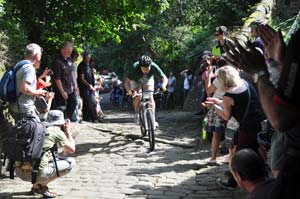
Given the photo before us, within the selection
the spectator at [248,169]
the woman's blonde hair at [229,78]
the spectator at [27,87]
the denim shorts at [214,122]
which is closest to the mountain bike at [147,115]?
the denim shorts at [214,122]

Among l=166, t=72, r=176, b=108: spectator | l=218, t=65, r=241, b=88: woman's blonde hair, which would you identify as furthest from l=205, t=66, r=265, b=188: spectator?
l=166, t=72, r=176, b=108: spectator

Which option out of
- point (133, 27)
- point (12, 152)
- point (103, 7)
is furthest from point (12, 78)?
point (133, 27)

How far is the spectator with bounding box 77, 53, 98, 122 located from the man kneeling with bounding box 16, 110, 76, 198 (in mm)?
6259

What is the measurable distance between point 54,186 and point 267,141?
3.35 meters

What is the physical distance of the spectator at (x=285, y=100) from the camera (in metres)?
2.36

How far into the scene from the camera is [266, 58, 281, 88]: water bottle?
2635 millimetres

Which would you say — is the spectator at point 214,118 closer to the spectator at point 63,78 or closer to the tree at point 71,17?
the spectator at point 63,78

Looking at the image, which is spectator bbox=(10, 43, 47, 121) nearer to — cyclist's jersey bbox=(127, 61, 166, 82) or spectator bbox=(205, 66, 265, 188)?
spectator bbox=(205, 66, 265, 188)

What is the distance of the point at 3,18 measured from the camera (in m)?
11.3

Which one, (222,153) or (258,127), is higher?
(258,127)

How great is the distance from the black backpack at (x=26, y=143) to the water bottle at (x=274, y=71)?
3728mm

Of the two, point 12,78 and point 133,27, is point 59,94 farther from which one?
point 133,27

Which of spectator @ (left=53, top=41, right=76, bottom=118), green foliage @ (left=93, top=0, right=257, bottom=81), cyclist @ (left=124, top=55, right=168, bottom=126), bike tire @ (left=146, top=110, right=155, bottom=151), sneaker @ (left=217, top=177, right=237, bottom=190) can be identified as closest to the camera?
sneaker @ (left=217, top=177, right=237, bottom=190)

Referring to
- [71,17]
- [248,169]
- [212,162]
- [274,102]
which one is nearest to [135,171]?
[212,162]
